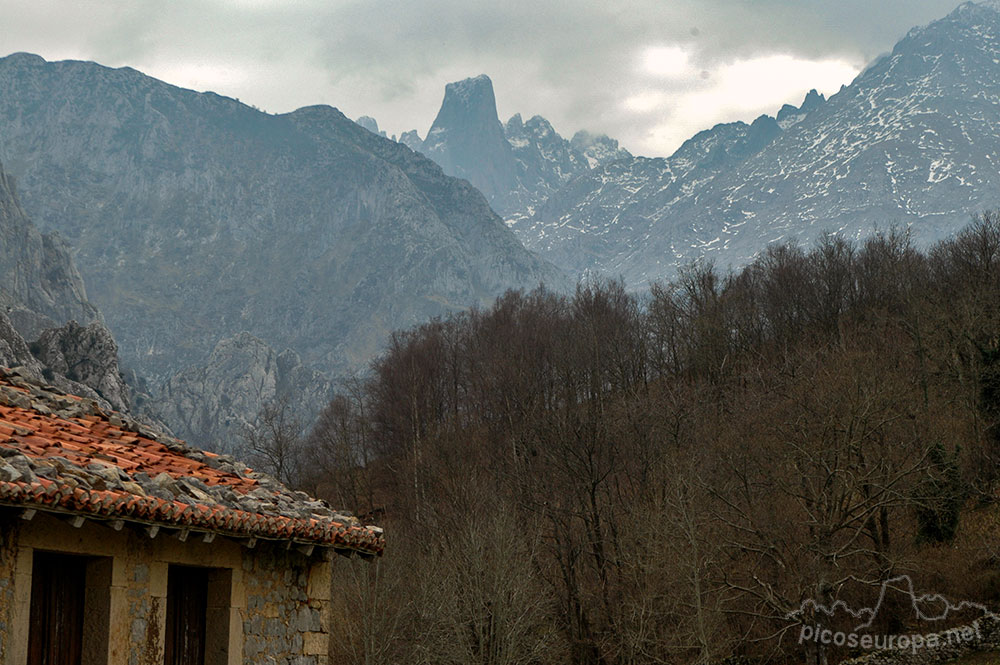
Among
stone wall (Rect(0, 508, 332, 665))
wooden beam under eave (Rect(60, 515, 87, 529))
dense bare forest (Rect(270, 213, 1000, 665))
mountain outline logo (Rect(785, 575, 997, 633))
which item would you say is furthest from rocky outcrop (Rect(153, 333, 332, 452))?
wooden beam under eave (Rect(60, 515, 87, 529))

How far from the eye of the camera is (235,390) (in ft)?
525

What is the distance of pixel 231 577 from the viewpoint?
1028 centimetres

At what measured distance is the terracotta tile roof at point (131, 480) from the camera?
811 cm

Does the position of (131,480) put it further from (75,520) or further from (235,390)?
(235,390)

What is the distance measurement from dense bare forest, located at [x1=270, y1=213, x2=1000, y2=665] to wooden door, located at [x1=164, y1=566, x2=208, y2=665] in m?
20.8

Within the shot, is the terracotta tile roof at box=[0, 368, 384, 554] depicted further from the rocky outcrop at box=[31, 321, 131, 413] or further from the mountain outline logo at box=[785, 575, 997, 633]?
the rocky outcrop at box=[31, 321, 131, 413]

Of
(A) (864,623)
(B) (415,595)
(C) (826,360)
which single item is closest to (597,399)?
(C) (826,360)

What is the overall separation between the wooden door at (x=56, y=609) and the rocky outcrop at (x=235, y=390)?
136 meters

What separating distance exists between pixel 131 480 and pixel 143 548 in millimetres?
800

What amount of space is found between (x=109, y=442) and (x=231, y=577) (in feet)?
6.81

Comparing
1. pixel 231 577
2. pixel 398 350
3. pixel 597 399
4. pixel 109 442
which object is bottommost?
pixel 231 577

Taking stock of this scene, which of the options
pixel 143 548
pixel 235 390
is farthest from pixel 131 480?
pixel 235 390

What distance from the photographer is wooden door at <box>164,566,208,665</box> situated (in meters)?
10.1

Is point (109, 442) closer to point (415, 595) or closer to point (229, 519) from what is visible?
point (229, 519)
